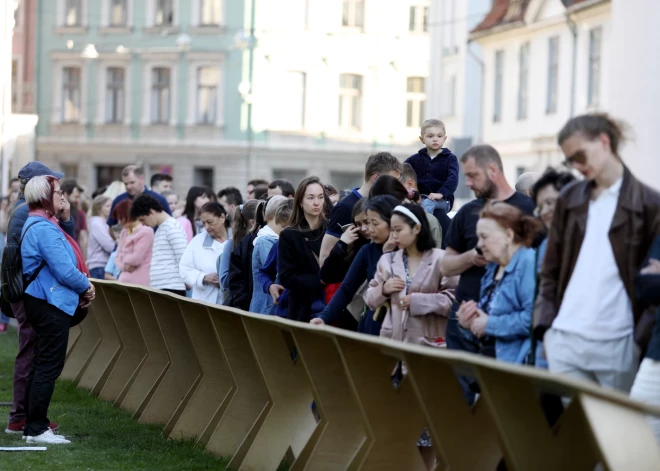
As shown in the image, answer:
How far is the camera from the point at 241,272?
13.0 metres

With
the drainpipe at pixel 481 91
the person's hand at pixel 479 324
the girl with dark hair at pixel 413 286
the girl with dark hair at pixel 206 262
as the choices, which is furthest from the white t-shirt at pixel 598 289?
the drainpipe at pixel 481 91

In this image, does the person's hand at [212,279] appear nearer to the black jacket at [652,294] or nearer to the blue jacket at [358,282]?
the blue jacket at [358,282]

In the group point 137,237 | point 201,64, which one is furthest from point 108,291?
point 201,64

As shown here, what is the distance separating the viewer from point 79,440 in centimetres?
1138

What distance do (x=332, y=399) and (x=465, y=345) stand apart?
804 millimetres

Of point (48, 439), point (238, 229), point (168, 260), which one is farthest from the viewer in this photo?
point (168, 260)

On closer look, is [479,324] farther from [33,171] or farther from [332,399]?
[33,171]

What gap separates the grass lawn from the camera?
10.1 meters

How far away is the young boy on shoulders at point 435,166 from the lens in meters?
11.8

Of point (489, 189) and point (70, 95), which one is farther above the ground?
point (70, 95)

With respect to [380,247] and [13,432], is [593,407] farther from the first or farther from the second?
[13,432]

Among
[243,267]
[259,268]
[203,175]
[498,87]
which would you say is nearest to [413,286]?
[259,268]

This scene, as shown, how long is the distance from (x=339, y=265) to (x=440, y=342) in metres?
1.56

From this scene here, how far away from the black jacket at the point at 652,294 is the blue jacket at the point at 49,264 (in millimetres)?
5219
